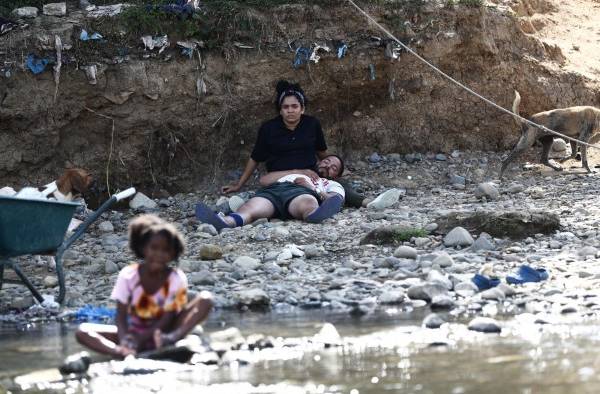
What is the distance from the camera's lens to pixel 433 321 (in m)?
5.84

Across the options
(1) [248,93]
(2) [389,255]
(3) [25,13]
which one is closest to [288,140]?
(1) [248,93]

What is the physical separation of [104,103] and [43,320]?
16.0 ft

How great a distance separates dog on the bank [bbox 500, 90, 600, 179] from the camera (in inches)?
472

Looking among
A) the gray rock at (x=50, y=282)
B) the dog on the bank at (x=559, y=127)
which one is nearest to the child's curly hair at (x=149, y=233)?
the gray rock at (x=50, y=282)

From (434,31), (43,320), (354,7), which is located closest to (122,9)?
(354,7)

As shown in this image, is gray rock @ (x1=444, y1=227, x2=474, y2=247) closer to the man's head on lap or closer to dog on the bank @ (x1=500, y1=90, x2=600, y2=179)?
the man's head on lap

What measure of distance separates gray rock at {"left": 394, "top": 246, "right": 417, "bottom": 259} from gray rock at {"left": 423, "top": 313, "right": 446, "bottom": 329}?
205 cm

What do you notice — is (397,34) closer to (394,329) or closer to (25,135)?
(25,135)

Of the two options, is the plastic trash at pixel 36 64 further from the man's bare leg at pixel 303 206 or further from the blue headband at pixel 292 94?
the man's bare leg at pixel 303 206

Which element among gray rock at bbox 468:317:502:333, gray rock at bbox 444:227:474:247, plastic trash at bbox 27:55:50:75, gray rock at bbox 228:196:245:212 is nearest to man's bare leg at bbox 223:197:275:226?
gray rock at bbox 228:196:245:212

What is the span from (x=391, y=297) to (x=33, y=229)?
234 cm

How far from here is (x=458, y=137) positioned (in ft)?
41.2

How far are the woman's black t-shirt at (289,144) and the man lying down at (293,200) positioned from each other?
106 millimetres

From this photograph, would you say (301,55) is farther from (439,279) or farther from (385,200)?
(439,279)
